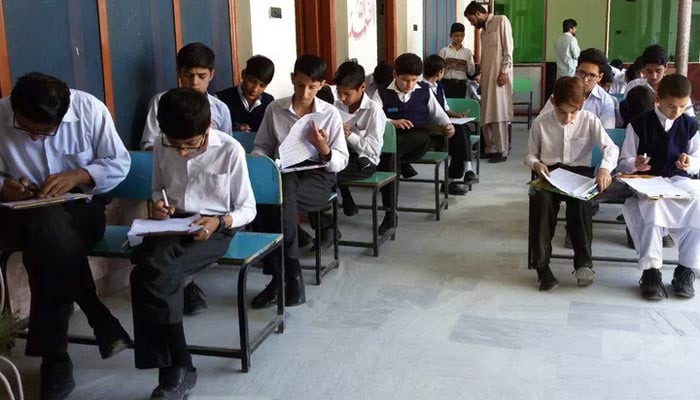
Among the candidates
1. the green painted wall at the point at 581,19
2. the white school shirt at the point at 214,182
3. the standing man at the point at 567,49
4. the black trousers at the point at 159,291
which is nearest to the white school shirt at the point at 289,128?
the white school shirt at the point at 214,182

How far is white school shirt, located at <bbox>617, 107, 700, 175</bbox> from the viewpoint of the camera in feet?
11.8

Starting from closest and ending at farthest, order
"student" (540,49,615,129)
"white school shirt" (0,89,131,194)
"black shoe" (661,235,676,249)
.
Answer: "white school shirt" (0,89,131,194), "black shoe" (661,235,676,249), "student" (540,49,615,129)

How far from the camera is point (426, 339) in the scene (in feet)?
9.95

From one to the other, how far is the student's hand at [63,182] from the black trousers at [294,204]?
0.77 m

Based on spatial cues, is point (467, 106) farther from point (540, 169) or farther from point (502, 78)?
point (540, 169)

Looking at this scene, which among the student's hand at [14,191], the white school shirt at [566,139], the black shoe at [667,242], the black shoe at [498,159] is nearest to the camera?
the student's hand at [14,191]

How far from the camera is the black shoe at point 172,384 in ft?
8.20

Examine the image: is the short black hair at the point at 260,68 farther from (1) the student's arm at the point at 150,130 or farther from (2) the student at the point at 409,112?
(2) the student at the point at 409,112

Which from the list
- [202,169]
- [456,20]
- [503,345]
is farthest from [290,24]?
[456,20]

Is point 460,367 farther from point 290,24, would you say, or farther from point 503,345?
point 290,24

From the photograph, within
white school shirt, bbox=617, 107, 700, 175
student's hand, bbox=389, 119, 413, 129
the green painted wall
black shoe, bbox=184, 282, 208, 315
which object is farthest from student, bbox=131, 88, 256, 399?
the green painted wall

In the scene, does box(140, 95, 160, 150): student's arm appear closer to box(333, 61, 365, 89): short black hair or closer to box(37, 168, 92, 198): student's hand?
box(37, 168, 92, 198): student's hand

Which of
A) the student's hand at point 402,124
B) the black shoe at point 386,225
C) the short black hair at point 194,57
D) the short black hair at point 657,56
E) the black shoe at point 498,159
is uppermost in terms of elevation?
the short black hair at point 194,57

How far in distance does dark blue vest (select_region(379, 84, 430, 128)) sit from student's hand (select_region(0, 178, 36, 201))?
2961 mm
